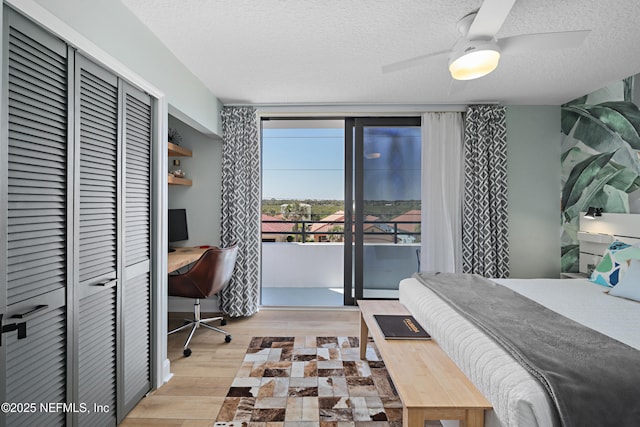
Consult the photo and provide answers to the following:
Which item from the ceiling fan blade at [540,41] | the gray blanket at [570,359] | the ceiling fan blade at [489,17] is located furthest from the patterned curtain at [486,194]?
the ceiling fan blade at [489,17]

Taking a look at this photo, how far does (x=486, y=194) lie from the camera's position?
12.1ft

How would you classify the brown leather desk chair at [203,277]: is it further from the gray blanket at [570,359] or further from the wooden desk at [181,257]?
the gray blanket at [570,359]

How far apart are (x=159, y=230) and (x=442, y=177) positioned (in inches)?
117

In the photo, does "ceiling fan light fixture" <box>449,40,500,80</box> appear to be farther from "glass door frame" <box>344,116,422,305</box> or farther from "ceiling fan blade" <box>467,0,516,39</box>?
"glass door frame" <box>344,116,422,305</box>

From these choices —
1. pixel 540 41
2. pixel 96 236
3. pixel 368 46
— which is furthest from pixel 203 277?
pixel 540 41

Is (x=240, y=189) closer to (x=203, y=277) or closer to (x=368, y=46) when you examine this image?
(x=203, y=277)

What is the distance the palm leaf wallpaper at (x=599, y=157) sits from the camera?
3.03 meters

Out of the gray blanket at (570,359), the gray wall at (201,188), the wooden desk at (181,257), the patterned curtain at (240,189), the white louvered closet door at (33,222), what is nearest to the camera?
the gray blanket at (570,359)

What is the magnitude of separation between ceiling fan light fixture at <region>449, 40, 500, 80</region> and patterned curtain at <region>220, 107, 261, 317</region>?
2.40 m

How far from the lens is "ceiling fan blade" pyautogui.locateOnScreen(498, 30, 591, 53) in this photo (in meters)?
1.78

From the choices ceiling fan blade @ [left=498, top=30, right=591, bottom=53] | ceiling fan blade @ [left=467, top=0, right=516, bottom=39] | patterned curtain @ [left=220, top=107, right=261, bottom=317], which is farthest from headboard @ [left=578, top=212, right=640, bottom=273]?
patterned curtain @ [left=220, top=107, right=261, bottom=317]

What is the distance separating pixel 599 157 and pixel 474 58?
7.93 feet

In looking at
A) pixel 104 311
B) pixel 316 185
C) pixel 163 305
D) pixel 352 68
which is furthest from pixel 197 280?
pixel 316 185

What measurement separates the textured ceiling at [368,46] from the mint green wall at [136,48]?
9 cm
